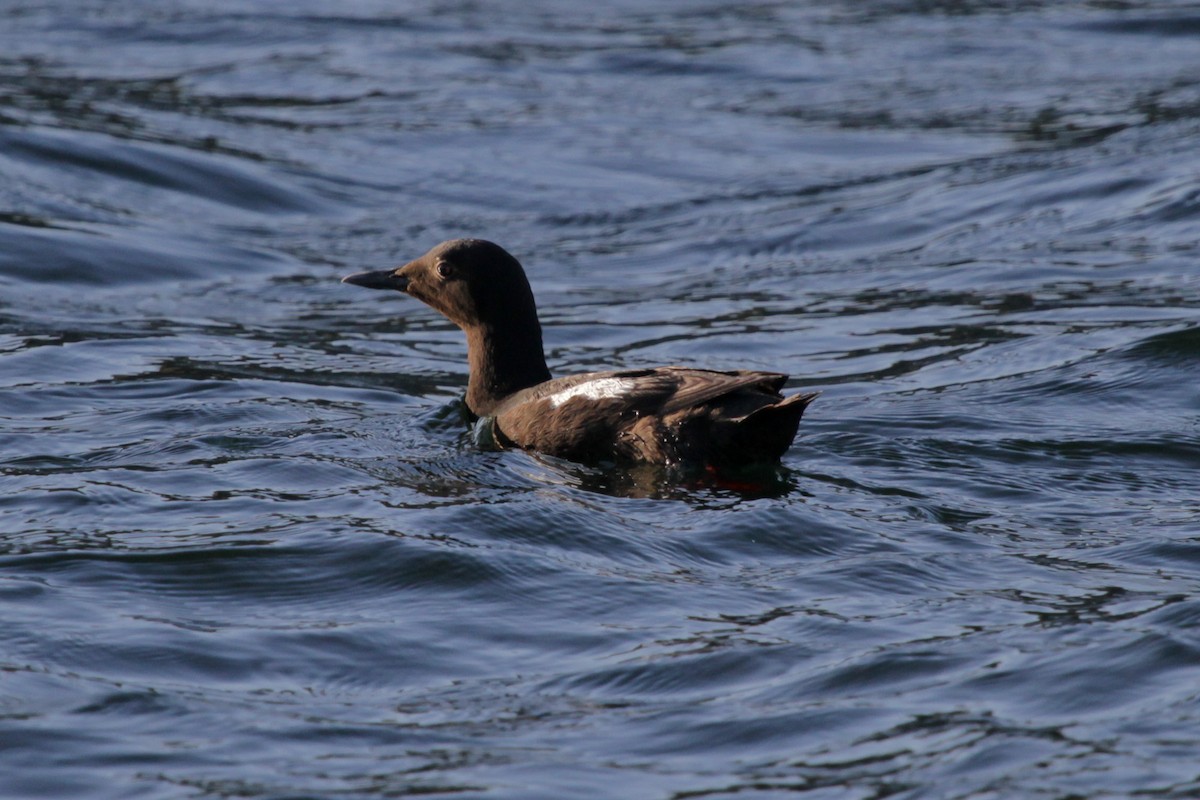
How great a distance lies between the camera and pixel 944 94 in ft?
58.7

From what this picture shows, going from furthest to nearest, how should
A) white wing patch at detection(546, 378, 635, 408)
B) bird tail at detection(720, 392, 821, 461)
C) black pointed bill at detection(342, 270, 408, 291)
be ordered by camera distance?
black pointed bill at detection(342, 270, 408, 291)
white wing patch at detection(546, 378, 635, 408)
bird tail at detection(720, 392, 821, 461)

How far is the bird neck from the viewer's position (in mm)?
8320

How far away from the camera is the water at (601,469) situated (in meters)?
4.69

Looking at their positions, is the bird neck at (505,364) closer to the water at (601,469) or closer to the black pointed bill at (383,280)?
the water at (601,469)

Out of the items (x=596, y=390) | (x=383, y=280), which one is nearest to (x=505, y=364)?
(x=383, y=280)

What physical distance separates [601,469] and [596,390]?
34 centimetres

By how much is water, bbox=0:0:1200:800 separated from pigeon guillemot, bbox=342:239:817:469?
7.4 inches

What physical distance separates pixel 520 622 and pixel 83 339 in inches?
221

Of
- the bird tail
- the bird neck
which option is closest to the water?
the bird tail

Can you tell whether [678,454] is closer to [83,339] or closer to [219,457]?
[219,457]

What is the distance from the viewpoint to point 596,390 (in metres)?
7.40

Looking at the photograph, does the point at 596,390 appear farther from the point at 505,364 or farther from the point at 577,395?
the point at 505,364

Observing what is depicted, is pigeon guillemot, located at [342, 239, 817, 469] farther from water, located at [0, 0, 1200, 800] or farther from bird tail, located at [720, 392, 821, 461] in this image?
water, located at [0, 0, 1200, 800]

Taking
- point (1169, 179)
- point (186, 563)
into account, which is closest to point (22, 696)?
point (186, 563)
